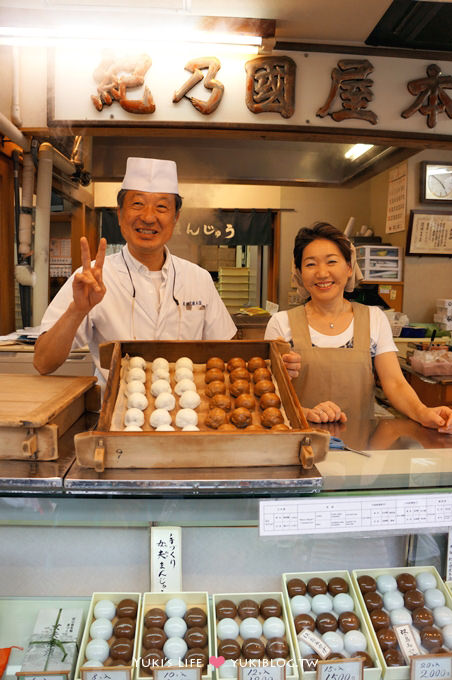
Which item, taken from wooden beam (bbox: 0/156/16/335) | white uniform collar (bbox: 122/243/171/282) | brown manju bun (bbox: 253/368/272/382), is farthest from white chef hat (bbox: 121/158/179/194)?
wooden beam (bbox: 0/156/16/335)

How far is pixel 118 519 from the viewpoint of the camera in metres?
1.11

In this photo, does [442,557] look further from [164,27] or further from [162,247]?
[164,27]

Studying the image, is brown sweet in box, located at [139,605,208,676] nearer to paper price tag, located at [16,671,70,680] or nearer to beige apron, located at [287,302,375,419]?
paper price tag, located at [16,671,70,680]

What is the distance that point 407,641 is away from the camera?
1147mm

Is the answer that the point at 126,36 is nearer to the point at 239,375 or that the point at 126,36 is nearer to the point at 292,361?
the point at 292,361

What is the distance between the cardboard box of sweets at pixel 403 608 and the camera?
1.14 metres

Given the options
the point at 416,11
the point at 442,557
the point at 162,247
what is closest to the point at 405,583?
the point at 442,557

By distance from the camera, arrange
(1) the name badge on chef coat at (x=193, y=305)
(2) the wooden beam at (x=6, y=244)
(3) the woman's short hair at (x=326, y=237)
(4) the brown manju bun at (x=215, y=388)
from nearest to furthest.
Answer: (4) the brown manju bun at (x=215, y=388), (3) the woman's short hair at (x=326, y=237), (1) the name badge on chef coat at (x=193, y=305), (2) the wooden beam at (x=6, y=244)

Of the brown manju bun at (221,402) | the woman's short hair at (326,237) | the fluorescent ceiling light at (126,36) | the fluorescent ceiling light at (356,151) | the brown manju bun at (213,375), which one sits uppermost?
the fluorescent ceiling light at (126,36)

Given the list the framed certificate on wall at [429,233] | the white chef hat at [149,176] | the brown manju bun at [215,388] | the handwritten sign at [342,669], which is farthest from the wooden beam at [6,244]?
the framed certificate on wall at [429,233]

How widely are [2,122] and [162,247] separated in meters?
2.07

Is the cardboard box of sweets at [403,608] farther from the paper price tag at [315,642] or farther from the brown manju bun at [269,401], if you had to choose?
the brown manju bun at [269,401]

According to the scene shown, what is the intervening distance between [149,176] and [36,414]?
4.24ft

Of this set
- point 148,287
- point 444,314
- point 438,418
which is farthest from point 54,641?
point 444,314
